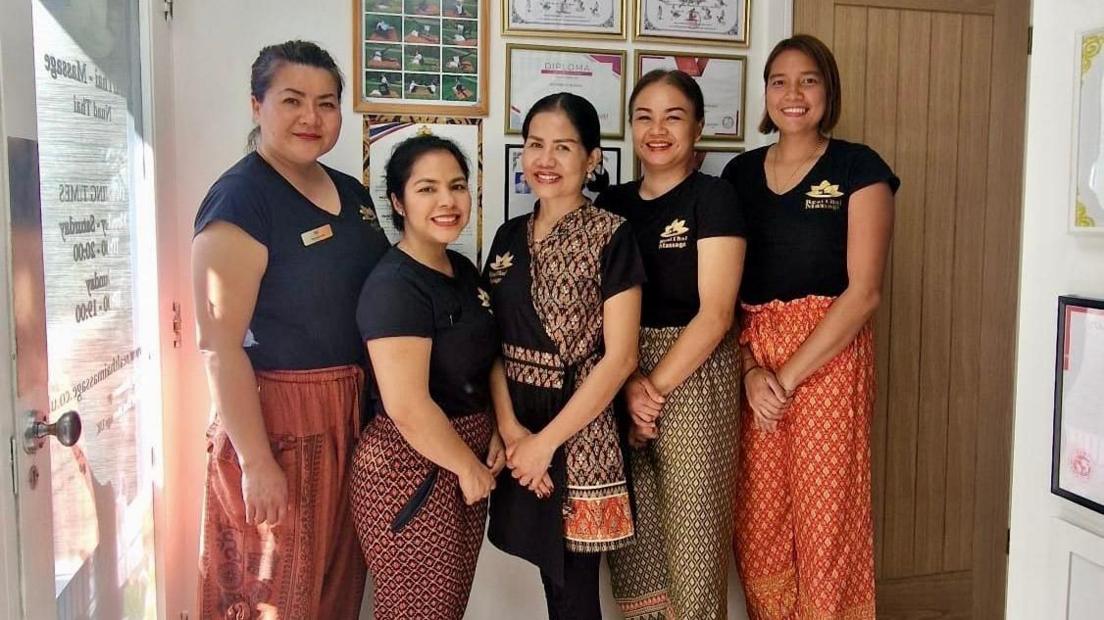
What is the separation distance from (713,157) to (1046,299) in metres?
1.18

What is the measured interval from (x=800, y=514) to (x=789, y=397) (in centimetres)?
30

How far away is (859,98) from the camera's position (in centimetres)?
252

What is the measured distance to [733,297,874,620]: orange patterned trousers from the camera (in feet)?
6.55

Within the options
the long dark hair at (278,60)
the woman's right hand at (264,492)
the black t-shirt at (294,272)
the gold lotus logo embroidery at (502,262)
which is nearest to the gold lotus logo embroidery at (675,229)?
the gold lotus logo embroidery at (502,262)

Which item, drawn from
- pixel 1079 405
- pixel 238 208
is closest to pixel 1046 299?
pixel 1079 405

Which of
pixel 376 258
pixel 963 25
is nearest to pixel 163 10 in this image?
pixel 376 258

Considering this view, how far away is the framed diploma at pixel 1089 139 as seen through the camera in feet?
4.13

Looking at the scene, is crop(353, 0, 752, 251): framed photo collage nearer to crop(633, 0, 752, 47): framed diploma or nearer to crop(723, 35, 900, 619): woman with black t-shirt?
crop(633, 0, 752, 47): framed diploma

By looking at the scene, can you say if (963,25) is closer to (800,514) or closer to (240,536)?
(800,514)

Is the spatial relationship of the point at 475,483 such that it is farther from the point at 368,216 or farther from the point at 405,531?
the point at 368,216

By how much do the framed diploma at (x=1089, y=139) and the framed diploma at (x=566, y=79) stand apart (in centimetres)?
125

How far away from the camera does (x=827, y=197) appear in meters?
2.01

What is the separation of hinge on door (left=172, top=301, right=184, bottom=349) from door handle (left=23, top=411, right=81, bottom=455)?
30.0 inches

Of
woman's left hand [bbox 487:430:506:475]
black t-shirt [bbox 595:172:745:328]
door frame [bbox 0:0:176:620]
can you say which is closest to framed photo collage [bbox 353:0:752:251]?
black t-shirt [bbox 595:172:745:328]
